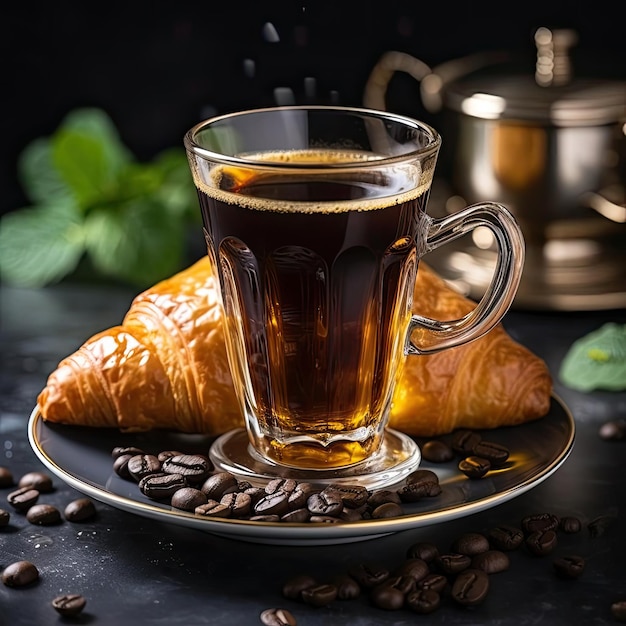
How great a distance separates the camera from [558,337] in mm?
2131

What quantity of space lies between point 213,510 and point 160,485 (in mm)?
83

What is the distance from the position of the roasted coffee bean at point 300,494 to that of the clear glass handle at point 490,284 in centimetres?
24

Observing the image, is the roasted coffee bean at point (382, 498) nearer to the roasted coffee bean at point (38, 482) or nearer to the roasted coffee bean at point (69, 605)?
the roasted coffee bean at point (69, 605)

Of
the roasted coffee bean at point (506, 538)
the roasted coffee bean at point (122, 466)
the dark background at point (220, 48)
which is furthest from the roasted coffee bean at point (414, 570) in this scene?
the dark background at point (220, 48)

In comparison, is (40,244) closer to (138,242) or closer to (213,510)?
(138,242)

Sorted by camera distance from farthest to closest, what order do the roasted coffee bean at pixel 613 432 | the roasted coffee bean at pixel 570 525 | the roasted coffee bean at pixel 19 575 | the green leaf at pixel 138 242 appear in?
the green leaf at pixel 138 242 < the roasted coffee bean at pixel 613 432 < the roasted coffee bean at pixel 570 525 < the roasted coffee bean at pixel 19 575

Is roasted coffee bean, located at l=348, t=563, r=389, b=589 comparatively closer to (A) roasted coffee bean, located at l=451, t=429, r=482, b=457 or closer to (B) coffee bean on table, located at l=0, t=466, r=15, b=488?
(A) roasted coffee bean, located at l=451, t=429, r=482, b=457

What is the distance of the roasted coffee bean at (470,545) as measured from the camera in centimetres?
138

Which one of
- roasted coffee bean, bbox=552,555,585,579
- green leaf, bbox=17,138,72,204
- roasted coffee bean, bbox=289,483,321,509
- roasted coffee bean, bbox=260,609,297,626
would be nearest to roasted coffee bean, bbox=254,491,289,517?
roasted coffee bean, bbox=289,483,321,509

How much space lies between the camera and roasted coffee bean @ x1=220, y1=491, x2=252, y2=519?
4.38ft

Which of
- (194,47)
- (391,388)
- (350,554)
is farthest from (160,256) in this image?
(350,554)

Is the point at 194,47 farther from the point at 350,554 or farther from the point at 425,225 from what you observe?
the point at 350,554

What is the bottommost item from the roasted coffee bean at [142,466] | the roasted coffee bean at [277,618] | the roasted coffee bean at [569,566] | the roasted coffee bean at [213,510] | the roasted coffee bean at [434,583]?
the roasted coffee bean at [569,566]

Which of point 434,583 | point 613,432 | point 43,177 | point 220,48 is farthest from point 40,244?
point 434,583
